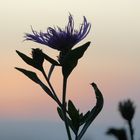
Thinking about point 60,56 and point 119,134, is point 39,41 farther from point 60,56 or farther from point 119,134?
point 119,134

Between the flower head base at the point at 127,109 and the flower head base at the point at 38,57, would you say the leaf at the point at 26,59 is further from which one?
the flower head base at the point at 127,109

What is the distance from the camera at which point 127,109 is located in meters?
2.87

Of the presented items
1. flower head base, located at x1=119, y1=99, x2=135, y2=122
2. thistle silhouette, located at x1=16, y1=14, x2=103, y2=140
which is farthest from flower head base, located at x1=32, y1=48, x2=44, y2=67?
flower head base, located at x1=119, y1=99, x2=135, y2=122

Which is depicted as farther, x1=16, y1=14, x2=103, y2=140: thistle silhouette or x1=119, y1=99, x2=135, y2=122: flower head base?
x1=119, y1=99, x2=135, y2=122: flower head base

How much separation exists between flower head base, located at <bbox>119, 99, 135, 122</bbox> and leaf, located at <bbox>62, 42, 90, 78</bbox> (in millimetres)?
912

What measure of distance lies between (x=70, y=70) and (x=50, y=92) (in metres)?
0.11

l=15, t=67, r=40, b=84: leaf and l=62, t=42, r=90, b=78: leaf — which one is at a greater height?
l=62, t=42, r=90, b=78: leaf

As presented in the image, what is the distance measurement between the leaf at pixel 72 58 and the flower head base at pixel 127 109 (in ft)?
2.99

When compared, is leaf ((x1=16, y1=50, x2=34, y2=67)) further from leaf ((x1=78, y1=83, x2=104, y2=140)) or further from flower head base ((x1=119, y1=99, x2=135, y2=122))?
flower head base ((x1=119, y1=99, x2=135, y2=122))

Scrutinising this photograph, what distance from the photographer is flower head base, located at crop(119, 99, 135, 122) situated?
2.80 metres

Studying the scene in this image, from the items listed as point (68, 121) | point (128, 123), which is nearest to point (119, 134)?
point (128, 123)

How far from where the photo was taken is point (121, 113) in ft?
9.65

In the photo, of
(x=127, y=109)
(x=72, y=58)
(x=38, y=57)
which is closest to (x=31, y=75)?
(x=38, y=57)

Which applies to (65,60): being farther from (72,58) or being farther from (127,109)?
(127,109)
